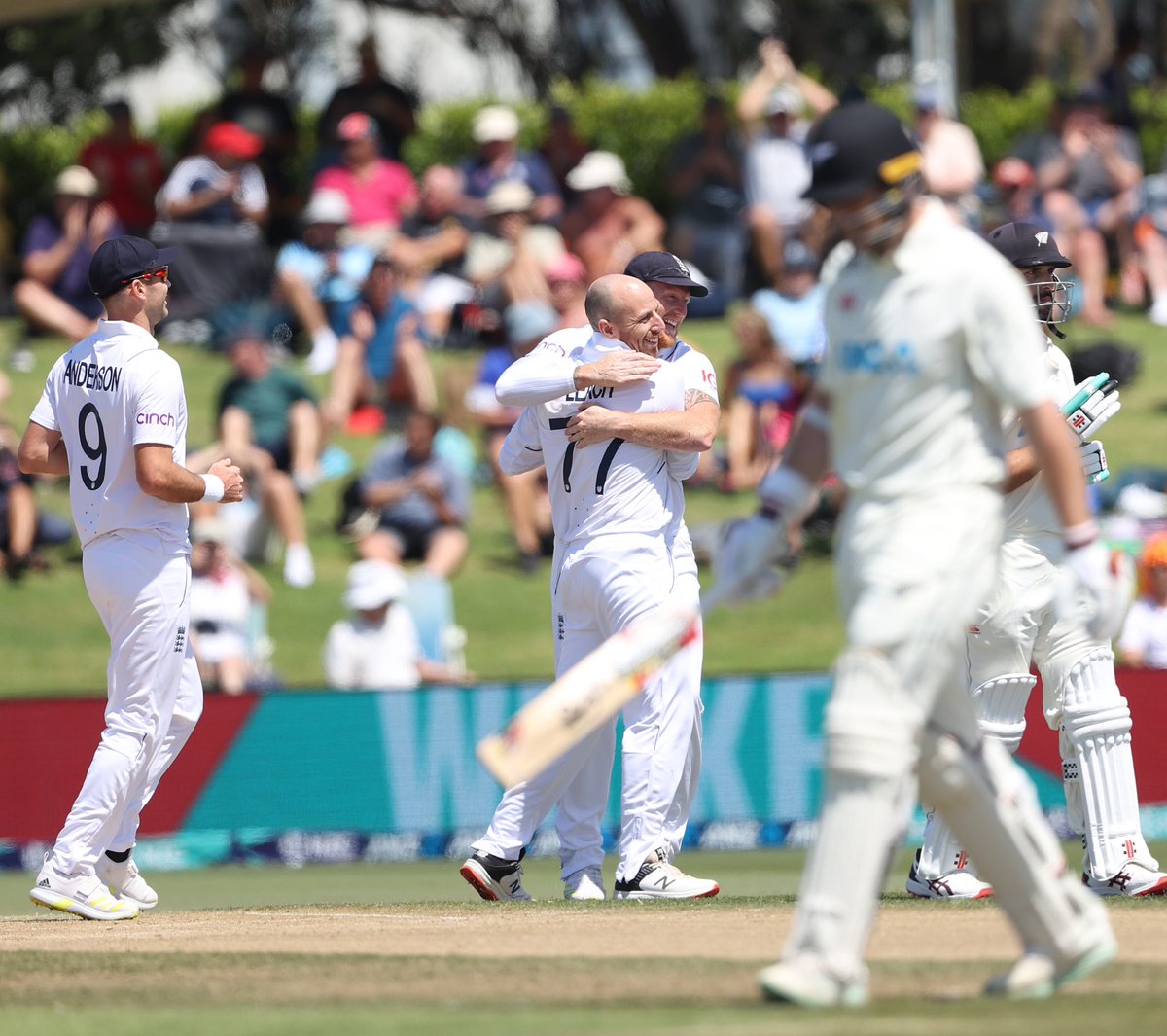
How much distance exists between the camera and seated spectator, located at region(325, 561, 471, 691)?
1309 centimetres

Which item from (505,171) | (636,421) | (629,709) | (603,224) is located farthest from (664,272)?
(505,171)

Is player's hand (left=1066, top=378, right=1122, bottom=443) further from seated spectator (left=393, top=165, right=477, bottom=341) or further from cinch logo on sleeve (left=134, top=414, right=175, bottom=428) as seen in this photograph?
seated spectator (left=393, top=165, right=477, bottom=341)

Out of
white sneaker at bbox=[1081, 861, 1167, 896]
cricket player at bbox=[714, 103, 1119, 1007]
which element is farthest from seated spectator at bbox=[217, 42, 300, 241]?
cricket player at bbox=[714, 103, 1119, 1007]

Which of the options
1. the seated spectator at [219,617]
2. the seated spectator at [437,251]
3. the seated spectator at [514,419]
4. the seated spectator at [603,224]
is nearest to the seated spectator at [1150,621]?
the seated spectator at [514,419]

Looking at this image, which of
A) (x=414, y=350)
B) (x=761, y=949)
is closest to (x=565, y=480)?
(x=761, y=949)

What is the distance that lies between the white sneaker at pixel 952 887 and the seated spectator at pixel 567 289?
858 centimetres

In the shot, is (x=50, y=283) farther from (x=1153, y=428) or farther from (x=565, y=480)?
(x=565, y=480)

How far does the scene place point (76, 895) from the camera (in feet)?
24.7

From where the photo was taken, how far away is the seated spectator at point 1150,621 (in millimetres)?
12750

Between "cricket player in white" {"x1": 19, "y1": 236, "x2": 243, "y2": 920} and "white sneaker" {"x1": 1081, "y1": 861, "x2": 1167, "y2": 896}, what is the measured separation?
11.6 feet

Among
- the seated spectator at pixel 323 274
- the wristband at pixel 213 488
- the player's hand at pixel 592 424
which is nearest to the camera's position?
the wristband at pixel 213 488

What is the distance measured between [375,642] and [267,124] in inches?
346

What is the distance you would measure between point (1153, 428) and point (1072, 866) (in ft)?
26.7

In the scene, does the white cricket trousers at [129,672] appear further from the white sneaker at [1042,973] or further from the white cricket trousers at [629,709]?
the white sneaker at [1042,973]
